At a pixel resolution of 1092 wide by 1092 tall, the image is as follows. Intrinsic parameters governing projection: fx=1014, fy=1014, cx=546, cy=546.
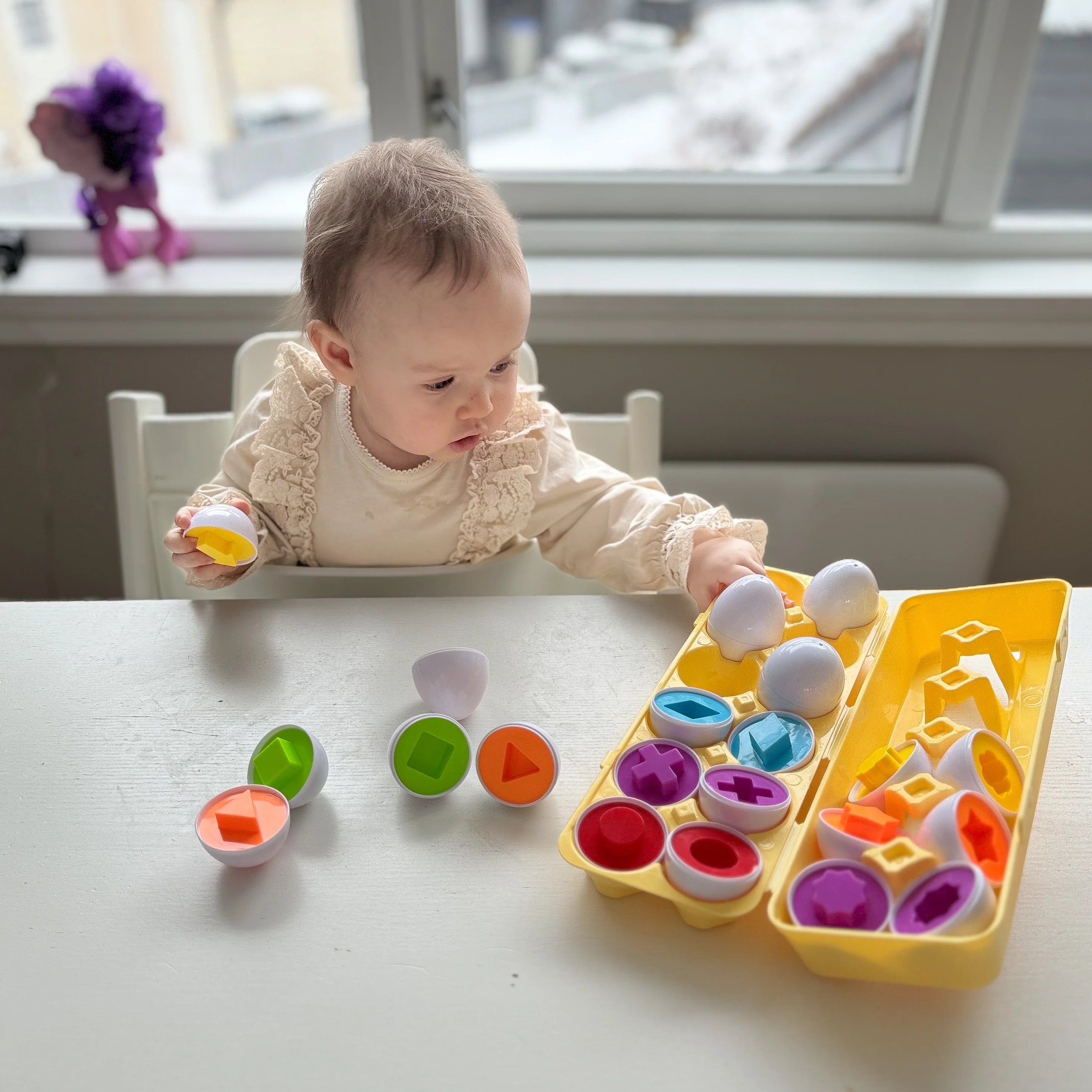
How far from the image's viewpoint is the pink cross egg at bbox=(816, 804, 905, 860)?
479 mm

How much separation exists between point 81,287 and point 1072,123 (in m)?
1.30

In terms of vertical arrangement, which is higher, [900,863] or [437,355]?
[437,355]

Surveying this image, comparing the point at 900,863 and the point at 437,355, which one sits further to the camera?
the point at 437,355

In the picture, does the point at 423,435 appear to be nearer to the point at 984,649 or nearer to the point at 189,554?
the point at 189,554

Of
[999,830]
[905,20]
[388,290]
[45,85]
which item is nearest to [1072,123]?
[905,20]

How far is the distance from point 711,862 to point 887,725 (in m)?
0.17

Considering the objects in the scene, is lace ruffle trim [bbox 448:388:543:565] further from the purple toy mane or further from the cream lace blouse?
the purple toy mane

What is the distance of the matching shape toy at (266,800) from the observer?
52 cm

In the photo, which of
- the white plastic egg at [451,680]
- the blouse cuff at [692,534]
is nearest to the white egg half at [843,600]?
the blouse cuff at [692,534]

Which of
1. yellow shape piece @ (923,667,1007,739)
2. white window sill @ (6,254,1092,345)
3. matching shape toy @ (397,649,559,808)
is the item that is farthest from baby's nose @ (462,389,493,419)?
white window sill @ (6,254,1092,345)

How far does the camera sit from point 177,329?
4.05 ft

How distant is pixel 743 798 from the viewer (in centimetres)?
52

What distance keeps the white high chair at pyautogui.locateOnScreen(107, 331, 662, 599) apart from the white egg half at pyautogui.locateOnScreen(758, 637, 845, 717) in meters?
0.31

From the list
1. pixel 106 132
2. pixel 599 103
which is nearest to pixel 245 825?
pixel 106 132
